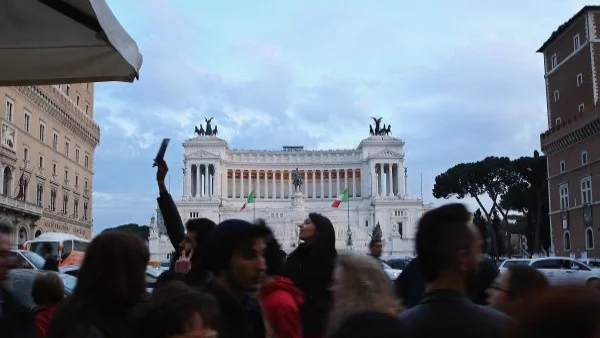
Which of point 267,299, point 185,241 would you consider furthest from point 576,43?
point 267,299

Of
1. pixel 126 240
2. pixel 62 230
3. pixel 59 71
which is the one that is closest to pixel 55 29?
pixel 59 71

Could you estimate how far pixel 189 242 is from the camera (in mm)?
4707

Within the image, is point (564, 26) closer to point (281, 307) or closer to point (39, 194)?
point (39, 194)

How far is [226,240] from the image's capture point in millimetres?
3109

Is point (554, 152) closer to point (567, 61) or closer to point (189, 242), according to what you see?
point (567, 61)

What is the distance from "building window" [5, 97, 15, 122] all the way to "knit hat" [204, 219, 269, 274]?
3902cm

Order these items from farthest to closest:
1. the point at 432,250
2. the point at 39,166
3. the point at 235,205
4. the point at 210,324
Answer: the point at 235,205 → the point at 39,166 → the point at 432,250 → the point at 210,324

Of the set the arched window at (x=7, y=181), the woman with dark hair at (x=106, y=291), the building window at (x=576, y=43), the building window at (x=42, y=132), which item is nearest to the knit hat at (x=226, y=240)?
the woman with dark hair at (x=106, y=291)

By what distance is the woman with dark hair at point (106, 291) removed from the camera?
94.0 inches

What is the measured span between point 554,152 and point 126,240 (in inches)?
1977

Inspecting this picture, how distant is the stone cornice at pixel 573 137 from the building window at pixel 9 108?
1426 inches

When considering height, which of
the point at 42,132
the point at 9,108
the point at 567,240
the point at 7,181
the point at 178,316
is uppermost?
the point at 9,108

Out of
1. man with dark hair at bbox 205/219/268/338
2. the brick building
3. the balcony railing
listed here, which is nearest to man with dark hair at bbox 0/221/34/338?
man with dark hair at bbox 205/219/268/338

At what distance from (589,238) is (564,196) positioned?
5.51m
